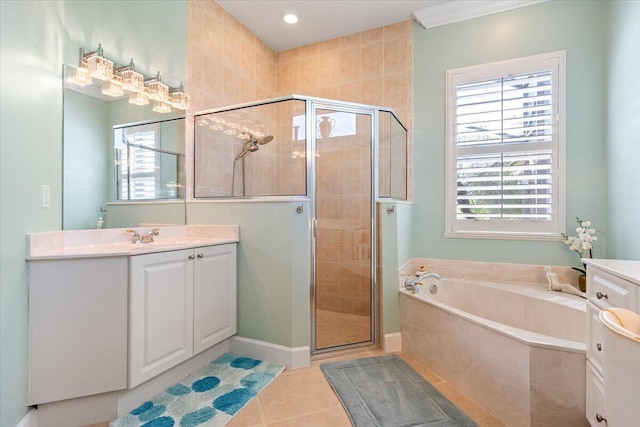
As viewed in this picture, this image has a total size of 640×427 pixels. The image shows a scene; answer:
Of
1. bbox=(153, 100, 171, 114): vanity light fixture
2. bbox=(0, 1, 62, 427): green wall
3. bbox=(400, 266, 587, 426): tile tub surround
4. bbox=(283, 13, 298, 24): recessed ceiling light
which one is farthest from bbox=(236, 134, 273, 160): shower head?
bbox=(400, 266, 587, 426): tile tub surround

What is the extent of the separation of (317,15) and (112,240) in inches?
107

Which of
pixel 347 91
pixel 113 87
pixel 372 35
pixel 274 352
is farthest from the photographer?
pixel 347 91

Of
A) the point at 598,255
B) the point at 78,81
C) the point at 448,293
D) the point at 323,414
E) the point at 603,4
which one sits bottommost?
the point at 323,414

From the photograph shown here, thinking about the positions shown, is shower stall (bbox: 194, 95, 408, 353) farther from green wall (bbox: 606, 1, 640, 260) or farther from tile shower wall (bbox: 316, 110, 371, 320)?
green wall (bbox: 606, 1, 640, 260)

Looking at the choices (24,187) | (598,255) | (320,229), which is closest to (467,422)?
(320,229)

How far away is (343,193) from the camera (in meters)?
2.54

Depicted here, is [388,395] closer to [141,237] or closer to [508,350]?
[508,350]

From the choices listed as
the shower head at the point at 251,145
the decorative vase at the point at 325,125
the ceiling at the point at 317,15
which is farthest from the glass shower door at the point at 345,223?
the ceiling at the point at 317,15

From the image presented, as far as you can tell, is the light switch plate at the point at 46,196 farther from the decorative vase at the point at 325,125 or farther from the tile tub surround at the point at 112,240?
the decorative vase at the point at 325,125

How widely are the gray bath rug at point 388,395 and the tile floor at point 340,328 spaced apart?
7.9 inches

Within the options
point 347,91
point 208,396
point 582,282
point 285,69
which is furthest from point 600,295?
point 285,69

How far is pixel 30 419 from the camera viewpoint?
4.81 ft

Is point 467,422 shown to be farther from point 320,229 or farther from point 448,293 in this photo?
point 320,229

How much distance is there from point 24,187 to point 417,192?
288 cm
